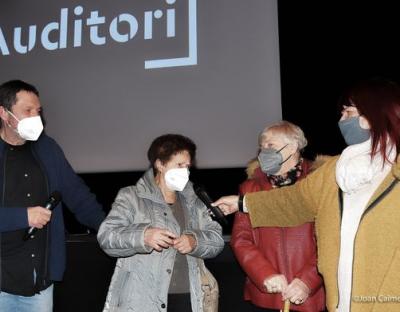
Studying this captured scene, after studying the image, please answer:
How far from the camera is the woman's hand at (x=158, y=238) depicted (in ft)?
6.41

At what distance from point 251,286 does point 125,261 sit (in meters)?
0.61

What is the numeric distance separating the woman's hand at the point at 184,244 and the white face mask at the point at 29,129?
0.86m

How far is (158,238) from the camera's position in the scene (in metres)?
1.95

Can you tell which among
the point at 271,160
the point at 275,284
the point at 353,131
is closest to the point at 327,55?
the point at 271,160

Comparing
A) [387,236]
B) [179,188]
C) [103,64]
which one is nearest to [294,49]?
[103,64]

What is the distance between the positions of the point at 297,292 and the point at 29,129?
57.0 inches

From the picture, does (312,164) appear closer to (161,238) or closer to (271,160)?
(271,160)

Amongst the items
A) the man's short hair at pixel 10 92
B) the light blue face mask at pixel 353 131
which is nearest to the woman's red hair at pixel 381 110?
the light blue face mask at pixel 353 131

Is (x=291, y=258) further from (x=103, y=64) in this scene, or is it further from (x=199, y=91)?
(x=103, y=64)

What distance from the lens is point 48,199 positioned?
7.14 feet

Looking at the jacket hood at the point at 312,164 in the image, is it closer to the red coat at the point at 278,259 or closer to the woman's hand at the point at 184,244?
the red coat at the point at 278,259

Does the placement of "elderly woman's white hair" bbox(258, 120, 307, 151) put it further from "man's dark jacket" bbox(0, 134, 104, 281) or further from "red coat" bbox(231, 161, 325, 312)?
"man's dark jacket" bbox(0, 134, 104, 281)

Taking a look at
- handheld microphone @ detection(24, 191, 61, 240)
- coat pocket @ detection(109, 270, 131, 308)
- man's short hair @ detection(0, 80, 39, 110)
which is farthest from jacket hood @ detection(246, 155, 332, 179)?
man's short hair @ detection(0, 80, 39, 110)

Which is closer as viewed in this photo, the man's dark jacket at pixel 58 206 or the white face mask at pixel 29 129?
the man's dark jacket at pixel 58 206
